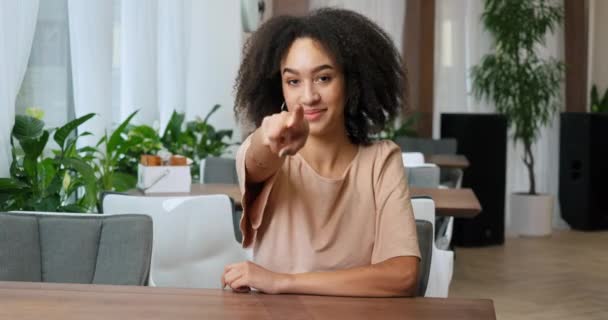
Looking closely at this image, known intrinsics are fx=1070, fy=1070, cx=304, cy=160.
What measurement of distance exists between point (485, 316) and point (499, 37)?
327 inches

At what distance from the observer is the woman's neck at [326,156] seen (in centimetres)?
225

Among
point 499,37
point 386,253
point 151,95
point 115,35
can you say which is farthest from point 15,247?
point 499,37

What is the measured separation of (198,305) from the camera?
1951 millimetres

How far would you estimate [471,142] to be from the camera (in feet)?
30.8

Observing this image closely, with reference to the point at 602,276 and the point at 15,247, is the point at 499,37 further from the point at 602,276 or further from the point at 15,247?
the point at 15,247

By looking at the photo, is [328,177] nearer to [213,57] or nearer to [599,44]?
[213,57]

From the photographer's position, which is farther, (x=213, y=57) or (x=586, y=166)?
(x=586, y=166)

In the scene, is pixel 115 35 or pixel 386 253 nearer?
pixel 386 253

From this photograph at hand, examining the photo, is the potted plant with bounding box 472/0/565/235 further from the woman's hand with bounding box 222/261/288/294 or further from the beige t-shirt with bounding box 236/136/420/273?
the woman's hand with bounding box 222/261/288/294

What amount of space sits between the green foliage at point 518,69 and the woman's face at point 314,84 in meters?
7.88

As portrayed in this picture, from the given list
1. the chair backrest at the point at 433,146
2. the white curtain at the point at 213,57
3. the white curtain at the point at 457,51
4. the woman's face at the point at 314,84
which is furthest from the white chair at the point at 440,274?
the white curtain at the point at 457,51

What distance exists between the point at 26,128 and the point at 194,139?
2.44 meters

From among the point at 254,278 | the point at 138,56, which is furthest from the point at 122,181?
the point at 254,278

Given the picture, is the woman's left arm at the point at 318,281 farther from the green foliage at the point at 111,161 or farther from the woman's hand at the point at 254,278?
the green foliage at the point at 111,161
